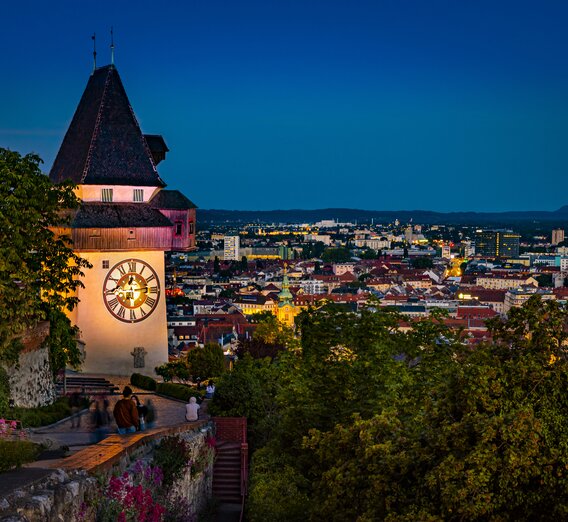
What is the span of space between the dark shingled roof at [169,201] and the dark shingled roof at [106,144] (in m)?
0.29

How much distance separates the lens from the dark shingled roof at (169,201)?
21.5 m

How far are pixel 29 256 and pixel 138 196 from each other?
6105 mm

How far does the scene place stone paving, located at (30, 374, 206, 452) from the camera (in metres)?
12.2

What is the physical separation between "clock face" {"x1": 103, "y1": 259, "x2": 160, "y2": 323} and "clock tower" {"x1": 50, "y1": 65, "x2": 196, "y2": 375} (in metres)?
0.02

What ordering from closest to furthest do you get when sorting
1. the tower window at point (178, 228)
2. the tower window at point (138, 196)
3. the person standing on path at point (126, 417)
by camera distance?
the person standing on path at point (126, 417), the tower window at point (138, 196), the tower window at point (178, 228)

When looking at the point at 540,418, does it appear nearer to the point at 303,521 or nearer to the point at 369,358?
the point at 303,521

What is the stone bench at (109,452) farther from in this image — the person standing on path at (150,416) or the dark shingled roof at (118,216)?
the dark shingled roof at (118,216)

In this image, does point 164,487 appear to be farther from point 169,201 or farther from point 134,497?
point 169,201

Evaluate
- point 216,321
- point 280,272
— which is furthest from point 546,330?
point 280,272

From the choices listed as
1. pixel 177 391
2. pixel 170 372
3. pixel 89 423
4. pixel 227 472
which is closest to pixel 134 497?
pixel 89 423

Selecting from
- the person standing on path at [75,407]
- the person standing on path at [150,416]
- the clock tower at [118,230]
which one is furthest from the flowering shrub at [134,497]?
the clock tower at [118,230]

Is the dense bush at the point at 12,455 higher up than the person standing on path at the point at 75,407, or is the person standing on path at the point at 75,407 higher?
the dense bush at the point at 12,455

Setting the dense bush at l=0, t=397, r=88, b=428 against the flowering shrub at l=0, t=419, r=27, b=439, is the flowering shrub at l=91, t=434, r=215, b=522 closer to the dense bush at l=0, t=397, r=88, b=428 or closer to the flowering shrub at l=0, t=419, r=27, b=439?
the flowering shrub at l=0, t=419, r=27, b=439

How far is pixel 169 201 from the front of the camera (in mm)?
21781
